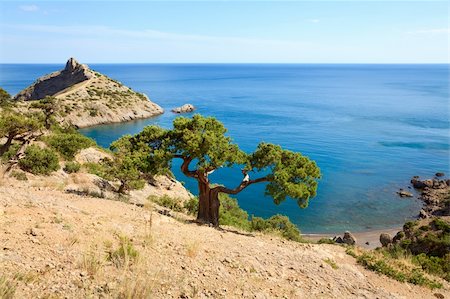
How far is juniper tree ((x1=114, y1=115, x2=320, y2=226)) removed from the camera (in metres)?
19.2

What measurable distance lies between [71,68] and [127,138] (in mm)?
123247

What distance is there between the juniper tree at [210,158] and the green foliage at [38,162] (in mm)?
10978

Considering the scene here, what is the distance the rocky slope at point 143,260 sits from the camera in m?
9.00

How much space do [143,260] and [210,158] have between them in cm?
942

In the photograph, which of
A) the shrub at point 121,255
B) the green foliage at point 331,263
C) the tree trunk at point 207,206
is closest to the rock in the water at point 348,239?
the tree trunk at point 207,206

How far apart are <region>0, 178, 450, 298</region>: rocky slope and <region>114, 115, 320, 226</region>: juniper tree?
2.74 meters

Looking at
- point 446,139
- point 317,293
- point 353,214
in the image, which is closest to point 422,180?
point 353,214

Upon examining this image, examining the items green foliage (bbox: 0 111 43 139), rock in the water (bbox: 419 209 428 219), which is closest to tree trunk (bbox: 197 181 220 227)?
green foliage (bbox: 0 111 43 139)

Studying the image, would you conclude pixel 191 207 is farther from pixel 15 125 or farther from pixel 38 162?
pixel 15 125

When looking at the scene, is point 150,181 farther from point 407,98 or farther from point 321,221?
point 407,98

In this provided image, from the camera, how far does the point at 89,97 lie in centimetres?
10800

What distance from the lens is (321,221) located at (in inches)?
1837

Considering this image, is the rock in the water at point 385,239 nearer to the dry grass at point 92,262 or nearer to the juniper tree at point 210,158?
the juniper tree at point 210,158

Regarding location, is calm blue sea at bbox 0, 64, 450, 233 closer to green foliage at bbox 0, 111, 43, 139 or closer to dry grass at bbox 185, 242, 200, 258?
green foliage at bbox 0, 111, 43, 139
